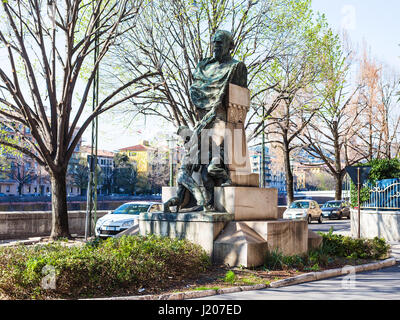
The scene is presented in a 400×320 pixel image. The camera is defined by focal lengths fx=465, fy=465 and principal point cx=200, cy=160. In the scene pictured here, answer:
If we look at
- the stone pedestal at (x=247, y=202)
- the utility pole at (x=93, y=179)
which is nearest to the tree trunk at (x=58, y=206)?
the utility pole at (x=93, y=179)

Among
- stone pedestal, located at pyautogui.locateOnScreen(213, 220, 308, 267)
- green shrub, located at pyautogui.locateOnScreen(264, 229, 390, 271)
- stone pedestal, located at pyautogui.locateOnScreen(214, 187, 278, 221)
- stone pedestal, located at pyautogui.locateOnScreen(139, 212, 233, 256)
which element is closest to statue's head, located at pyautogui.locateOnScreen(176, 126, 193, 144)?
stone pedestal, located at pyautogui.locateOnScreen(214, 187, 278, 221)

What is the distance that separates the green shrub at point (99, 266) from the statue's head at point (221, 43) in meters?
4.52

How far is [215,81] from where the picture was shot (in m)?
10.4

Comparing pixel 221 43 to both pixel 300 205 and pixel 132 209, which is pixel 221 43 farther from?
pixel 300 205

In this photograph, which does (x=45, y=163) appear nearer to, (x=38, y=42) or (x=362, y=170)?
(x=38, y=42)

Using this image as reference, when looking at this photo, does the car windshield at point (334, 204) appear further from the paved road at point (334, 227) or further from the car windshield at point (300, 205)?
the paved road at point (334, 227)

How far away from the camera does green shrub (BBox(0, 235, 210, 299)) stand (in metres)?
6.31

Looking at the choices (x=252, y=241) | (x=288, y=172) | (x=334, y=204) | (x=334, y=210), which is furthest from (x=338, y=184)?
(x=252, y=241)

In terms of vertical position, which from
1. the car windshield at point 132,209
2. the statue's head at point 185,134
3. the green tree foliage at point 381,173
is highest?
the statue's head at point 185,134

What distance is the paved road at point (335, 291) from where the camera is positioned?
21.7 ft

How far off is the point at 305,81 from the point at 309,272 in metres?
15.8

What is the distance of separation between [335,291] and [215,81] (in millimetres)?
5252

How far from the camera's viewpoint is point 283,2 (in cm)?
2117

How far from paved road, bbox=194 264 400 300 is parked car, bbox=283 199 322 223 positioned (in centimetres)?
2318
